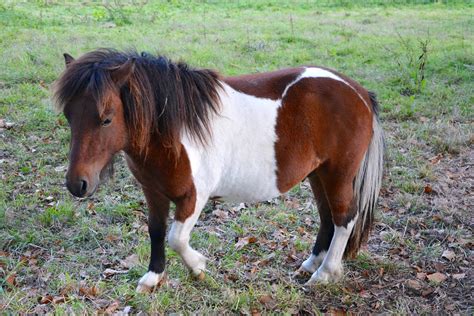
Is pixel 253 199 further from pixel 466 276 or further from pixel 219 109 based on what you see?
pixel 466 276

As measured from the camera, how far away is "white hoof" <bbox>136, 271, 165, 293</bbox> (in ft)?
10.5

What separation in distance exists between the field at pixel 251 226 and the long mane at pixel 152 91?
1.04 meters

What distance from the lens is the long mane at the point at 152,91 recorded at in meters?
2.48

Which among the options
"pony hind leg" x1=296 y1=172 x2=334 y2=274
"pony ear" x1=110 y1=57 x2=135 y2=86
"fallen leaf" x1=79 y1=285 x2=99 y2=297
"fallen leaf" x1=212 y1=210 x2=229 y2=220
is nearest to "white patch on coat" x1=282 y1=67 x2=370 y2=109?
"pony hind leg" x1=296 y1=172 x2=334 y2=274

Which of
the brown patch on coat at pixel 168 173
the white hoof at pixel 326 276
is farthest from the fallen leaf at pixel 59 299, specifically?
the white hoof at pixel 326 276

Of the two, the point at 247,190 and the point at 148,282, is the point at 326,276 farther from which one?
the point at 148,282

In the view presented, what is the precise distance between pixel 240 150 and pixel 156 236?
0.76 meters

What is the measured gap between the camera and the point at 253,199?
3156 mm

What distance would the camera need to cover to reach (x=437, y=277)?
11.4 ft

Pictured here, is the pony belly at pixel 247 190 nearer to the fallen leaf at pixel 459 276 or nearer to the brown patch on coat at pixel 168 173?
the brown patch on coat at pixel 168 173

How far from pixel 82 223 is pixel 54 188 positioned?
2.39 ft

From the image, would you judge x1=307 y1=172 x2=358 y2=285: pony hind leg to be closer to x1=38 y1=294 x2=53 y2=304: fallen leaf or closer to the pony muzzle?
the pony muzzle

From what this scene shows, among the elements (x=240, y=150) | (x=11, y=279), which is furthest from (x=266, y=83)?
(x=11, y=279)

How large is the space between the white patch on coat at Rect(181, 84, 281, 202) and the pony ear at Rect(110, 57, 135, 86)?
60 cm
